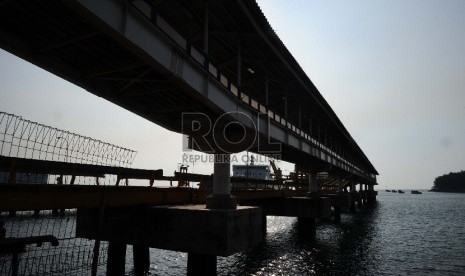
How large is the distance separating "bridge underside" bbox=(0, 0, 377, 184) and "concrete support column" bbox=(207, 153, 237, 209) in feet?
4.68

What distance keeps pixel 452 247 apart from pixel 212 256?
2837cm

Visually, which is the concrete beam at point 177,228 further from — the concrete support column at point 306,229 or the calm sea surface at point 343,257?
the concrete support column at point 306,229

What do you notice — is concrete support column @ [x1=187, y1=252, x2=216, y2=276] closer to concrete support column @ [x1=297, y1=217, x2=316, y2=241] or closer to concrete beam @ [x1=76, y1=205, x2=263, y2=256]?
concrete beam @ [x1=76, y1=205, x2=263, y2=256]

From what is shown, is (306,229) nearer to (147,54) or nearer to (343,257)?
(343,257)

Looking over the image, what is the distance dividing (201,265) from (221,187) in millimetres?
4104

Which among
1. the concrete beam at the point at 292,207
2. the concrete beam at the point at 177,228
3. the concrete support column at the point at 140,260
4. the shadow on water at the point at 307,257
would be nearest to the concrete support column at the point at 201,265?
the concrete beam at the point at 177,228

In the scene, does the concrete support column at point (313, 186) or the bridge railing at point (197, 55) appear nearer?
the bridge railing at point (197, 55)

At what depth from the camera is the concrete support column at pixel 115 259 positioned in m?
16.5

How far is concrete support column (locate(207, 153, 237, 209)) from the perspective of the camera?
16281 mm

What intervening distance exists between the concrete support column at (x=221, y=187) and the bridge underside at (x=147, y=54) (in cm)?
143

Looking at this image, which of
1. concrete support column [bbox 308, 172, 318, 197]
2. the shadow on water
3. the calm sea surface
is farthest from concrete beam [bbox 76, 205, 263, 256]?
concrete support column [bbox 308, 172, 318, 197]

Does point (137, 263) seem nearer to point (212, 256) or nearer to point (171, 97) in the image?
point (212, 256)

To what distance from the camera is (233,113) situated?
16219 millimetres

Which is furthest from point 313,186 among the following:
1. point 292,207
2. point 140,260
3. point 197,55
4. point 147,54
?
point 147,54
